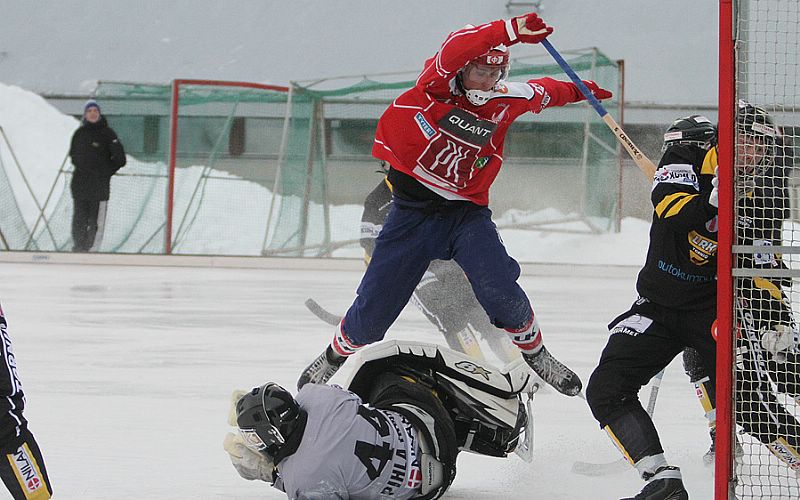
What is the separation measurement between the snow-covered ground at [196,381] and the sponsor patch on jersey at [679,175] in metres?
0.69

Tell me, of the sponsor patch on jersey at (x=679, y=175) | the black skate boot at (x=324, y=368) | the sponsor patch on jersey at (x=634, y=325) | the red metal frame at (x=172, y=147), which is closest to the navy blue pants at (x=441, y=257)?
the black skate boot at (x=324, y=368)

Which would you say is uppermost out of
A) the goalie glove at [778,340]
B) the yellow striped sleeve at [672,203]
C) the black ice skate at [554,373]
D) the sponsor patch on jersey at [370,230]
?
the yellow striped sleeve at [672,203]

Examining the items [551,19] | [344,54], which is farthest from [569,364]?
[344,54]

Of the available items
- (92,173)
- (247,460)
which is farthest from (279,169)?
(247,460)

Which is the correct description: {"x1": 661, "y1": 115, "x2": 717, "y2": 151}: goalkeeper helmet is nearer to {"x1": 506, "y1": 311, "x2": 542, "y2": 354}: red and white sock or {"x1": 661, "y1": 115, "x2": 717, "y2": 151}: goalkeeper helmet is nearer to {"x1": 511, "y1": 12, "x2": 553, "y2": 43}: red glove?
{"x1": 511, "y1": 12, "x2": 553, "y2": 43}: red glove

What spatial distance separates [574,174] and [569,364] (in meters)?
5.95

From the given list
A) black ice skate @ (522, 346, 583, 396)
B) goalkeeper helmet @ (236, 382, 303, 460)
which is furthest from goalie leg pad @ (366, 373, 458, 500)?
black ice skate @ (522, 346, 583, 396)

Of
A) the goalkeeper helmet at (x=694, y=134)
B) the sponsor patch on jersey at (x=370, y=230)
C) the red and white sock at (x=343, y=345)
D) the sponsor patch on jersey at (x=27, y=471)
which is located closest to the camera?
the sponsor patch on jersey at (x=27, y=471)

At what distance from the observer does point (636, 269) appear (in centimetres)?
928

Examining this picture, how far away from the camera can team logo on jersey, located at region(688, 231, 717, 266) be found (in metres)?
2.38

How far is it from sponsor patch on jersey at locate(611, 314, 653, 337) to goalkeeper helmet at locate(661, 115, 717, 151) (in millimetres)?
395

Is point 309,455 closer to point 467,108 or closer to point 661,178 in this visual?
point 661,178

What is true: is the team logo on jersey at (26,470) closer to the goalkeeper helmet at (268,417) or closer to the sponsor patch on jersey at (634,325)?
the goalkeeper helmet at (268,417)

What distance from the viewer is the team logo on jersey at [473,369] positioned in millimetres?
2516
